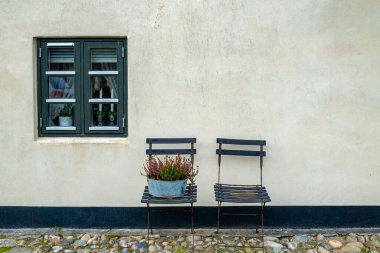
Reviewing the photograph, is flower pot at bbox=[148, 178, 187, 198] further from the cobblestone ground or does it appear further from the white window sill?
the white window sill

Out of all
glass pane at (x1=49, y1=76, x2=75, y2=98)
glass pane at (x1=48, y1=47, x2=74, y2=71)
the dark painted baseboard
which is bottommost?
the dark painted baseboard

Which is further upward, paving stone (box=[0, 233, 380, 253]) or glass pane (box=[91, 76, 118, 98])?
glass pane (box=[91, 76, 118, 98])

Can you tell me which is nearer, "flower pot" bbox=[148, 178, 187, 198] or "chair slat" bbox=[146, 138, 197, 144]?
"flower pot" bbox=[148, 178, 187, 198]

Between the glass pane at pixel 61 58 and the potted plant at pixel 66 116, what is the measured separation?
18.7 inches

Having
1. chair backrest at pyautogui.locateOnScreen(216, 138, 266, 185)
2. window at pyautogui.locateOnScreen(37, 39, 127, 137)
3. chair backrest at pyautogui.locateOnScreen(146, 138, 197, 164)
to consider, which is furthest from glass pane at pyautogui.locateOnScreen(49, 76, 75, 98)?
chair backrest at pyautogui.locateOnScreen(216, 138, 266, 185)

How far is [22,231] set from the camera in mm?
4715

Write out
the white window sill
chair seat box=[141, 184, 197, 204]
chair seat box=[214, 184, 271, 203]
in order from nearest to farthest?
chair seat box=[141, 184, 197, 204] → chair seat box=[214, 184, 271, 203] → the white window sill

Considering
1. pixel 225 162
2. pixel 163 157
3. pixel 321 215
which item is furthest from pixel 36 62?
pixel 321 215

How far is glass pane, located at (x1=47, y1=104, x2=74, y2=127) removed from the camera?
4750 millimetres

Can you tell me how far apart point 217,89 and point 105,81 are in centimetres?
136

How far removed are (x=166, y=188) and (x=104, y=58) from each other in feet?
5.88

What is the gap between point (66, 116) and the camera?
187 inches

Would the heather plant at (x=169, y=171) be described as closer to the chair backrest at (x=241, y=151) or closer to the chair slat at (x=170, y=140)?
the chair slat at (x=170, y=140)

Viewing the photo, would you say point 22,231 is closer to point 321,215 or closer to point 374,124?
point 321,215
